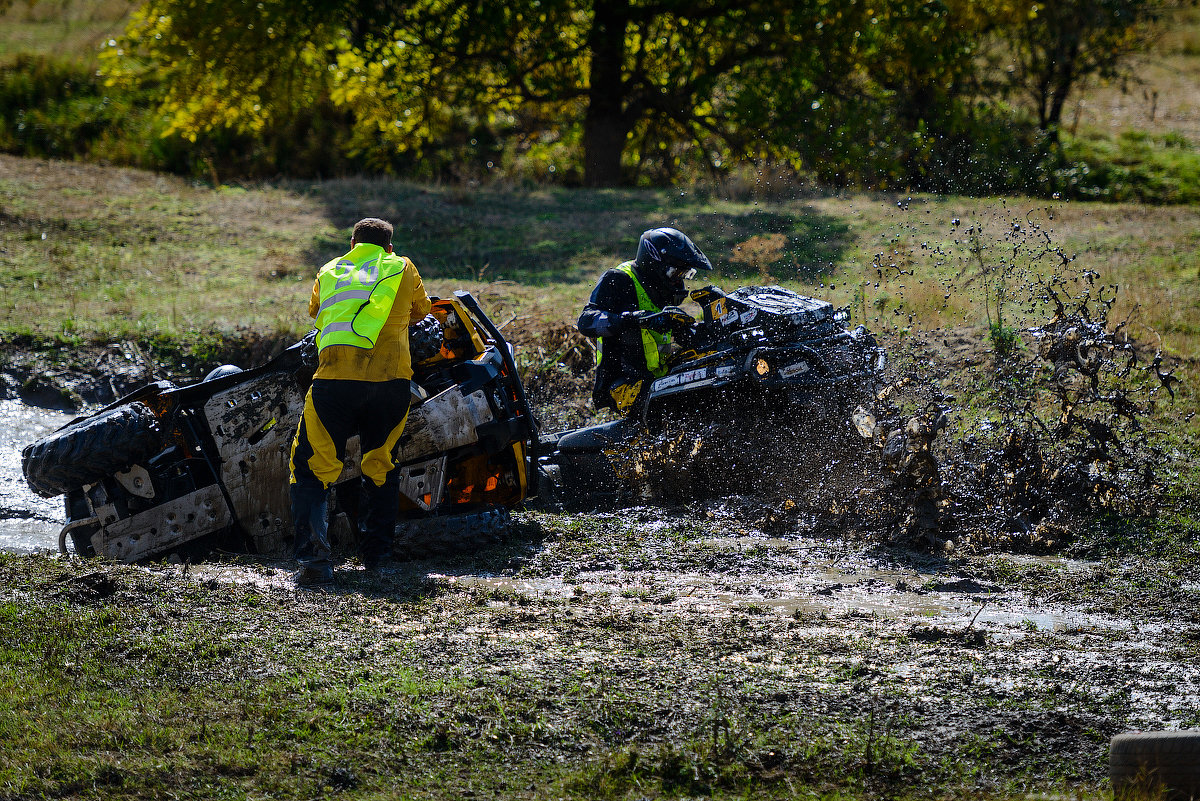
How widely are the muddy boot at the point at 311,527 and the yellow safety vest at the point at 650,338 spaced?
2478 mm

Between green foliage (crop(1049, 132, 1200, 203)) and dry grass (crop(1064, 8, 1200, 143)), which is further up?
dry grass (crop(1064, 8, 1200, 143))

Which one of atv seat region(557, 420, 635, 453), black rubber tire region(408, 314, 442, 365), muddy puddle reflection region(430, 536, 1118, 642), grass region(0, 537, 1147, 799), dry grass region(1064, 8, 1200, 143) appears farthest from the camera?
dry grass region(1064, 8, 1200, 143)

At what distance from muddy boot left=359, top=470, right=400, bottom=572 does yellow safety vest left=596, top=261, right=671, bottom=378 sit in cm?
207

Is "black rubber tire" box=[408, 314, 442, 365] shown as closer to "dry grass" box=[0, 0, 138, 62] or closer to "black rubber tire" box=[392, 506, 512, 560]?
"black rubber tire" box=[392, 506, 512, 560]

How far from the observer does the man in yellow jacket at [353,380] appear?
5.78m

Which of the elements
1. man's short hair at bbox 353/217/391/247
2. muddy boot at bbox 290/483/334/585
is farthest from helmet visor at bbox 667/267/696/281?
muddy boot at bbox 290/483/334/585

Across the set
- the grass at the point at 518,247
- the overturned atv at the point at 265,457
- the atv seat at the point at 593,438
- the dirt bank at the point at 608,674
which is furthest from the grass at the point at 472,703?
the grass at the point at 518,247

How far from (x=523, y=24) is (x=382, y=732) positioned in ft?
50.1

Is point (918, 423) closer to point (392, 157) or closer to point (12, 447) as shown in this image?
point (12, 447)

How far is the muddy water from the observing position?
26.2 feet

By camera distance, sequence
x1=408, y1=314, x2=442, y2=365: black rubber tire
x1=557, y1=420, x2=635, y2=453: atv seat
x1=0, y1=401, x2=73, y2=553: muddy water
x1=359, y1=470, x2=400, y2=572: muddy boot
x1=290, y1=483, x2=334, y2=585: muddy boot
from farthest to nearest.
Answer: x1=0, y1=401, x2=73, y2=553: muddy water < x1=557, y1=420, x2=635, y2=453: atv seat < x1=408, y1=314, x2=442, y2=365: black rubber tire < x1=359, y1=470, x2=400, y2=572: muddy boot < x1=290, y1=483, x2=334, y2=585: muddy boot

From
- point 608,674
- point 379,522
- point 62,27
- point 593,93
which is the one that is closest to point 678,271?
point 379,522

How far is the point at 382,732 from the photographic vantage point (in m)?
3.96

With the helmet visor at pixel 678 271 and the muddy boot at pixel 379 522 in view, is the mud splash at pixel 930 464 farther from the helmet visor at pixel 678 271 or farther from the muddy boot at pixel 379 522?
the muddy boot at pixel 379 522
